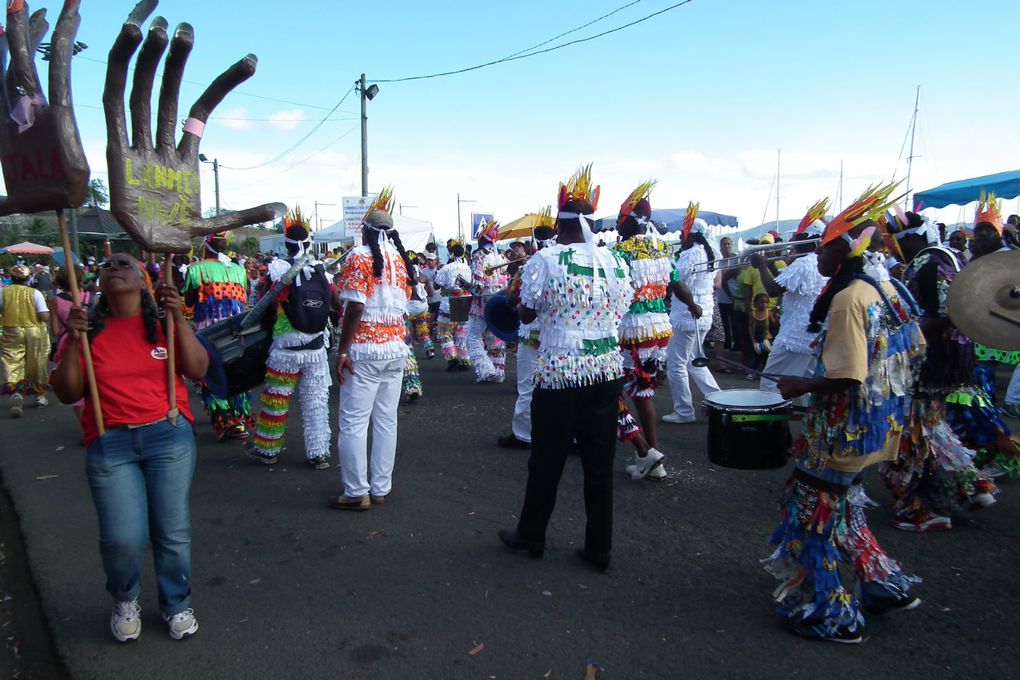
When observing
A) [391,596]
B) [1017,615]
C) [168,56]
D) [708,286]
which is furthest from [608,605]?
[708,286]

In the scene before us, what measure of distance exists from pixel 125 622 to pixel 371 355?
203cm

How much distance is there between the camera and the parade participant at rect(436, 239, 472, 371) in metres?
10.2

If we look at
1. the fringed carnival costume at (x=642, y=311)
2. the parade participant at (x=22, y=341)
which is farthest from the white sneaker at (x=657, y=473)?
the parade participant at (x=22, y=341)

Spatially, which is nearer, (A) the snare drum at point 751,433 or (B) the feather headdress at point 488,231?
(A) the snare drum at point 751,433

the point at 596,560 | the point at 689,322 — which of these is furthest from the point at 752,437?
the point at 689,322

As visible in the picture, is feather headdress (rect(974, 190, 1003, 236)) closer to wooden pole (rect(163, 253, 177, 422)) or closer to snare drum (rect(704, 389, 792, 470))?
snare drum (rect(704, 389, 792, 470))

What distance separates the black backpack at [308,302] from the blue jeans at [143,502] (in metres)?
2.14

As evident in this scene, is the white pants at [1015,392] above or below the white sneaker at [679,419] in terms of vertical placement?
above

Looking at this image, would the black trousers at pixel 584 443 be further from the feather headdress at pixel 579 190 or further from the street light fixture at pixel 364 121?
the street light fixture at pixel 364 121

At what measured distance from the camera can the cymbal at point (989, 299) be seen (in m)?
3.29

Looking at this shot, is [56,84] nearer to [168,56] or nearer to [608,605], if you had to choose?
[168,56]

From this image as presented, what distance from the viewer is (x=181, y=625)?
316 cm

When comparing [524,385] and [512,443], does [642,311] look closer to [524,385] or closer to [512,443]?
[524,385]

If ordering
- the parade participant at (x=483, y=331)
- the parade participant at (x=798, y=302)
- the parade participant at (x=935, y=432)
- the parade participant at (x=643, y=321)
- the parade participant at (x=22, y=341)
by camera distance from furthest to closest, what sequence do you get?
the parade participant at (x=483, y=331), the parade participant at (x=22, y=341), the parade participant at (x=798, y=302), the parade participant at (x=643, y=321), the parade participant at (x=935, y=432)
